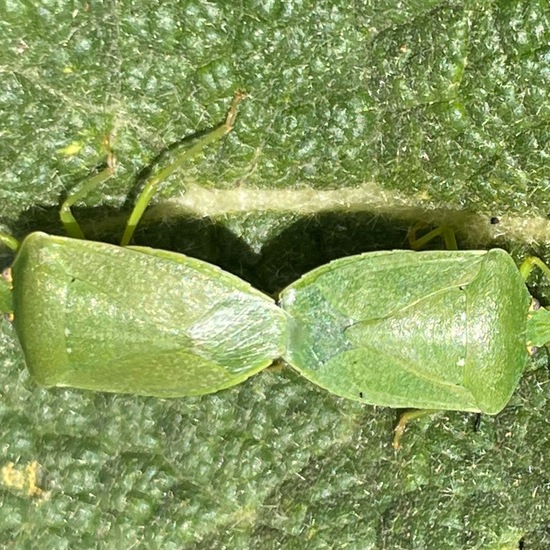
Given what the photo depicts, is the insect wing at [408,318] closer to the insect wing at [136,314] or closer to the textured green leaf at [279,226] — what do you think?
the insect wing at [136,314]

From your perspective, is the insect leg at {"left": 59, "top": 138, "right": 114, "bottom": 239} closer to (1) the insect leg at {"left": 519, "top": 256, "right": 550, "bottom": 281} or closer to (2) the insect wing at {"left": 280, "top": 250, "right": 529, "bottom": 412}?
(2) the insect wing at {"left": 280, "top": 250, "right": 529, "bottom": 412}

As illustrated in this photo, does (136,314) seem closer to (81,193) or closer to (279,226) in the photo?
(81,193)

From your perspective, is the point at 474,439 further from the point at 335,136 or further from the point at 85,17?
the point at 85,17

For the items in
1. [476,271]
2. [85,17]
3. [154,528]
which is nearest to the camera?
[85,17]

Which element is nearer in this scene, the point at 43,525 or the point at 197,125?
the point at 197,125

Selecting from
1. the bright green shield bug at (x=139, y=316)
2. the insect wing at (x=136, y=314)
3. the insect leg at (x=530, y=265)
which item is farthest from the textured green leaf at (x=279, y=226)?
the insect wing at (x=136, y=314)

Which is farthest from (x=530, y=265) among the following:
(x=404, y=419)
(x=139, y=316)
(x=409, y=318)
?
(x=139, y=316)

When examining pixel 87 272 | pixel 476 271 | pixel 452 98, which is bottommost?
pixel 476 271

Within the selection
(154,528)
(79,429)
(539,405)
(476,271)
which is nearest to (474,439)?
(539,405)
